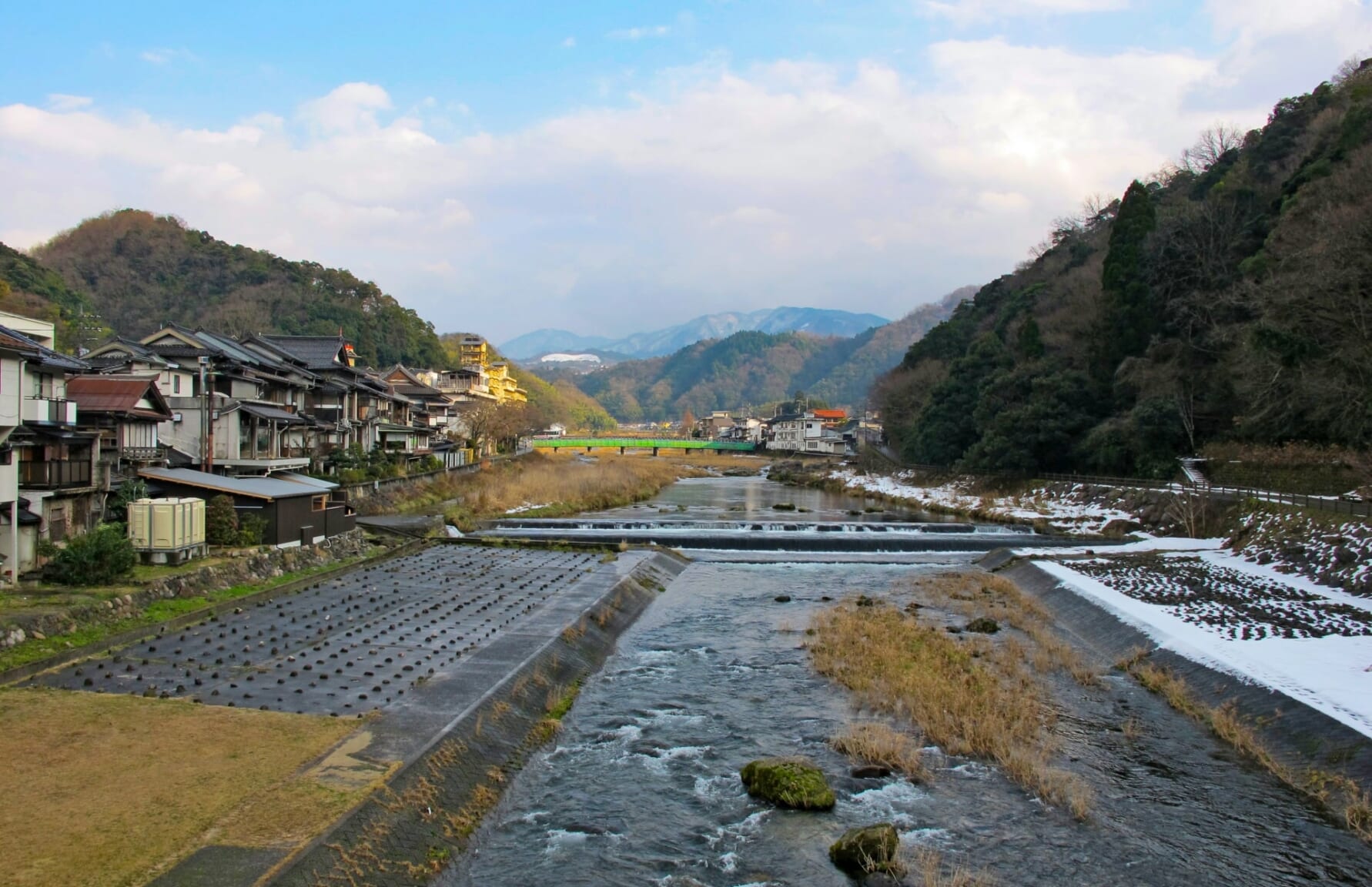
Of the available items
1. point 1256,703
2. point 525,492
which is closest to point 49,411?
point 1256,703

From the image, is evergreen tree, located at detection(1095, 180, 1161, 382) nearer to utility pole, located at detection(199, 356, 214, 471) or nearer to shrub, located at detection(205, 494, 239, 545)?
shrub, located at detection(205, 494, 239, 545)

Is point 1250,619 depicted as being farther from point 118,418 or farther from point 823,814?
point 118,418

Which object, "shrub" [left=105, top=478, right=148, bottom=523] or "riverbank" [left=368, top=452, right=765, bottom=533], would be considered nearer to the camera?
"shrub" [left=105, top=478, right=148, bottom=523]


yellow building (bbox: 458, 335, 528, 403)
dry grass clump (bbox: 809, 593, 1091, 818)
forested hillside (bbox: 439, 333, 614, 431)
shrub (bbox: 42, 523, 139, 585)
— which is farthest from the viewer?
forested hillside (bbox: 439, 333, 614, 431)

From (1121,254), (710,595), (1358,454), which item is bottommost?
(710,595)

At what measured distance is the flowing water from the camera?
340 inches

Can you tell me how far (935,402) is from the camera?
58000 mm

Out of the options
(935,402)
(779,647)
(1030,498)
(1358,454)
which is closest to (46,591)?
(779,647)

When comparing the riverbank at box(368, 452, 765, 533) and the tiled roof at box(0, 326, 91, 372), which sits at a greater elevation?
the tiled roof at box(0, 326, 91, 372)

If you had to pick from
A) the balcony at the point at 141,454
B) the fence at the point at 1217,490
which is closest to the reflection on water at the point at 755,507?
the fence at the point at 1217,490

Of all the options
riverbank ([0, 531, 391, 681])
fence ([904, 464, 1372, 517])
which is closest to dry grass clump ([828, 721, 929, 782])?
riverbank ([0, 531, 391, 681])

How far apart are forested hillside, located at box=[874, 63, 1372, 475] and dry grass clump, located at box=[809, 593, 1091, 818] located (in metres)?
16.0

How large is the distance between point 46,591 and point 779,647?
47.4 ft

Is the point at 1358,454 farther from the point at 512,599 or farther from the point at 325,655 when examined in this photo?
the point at 325,655
